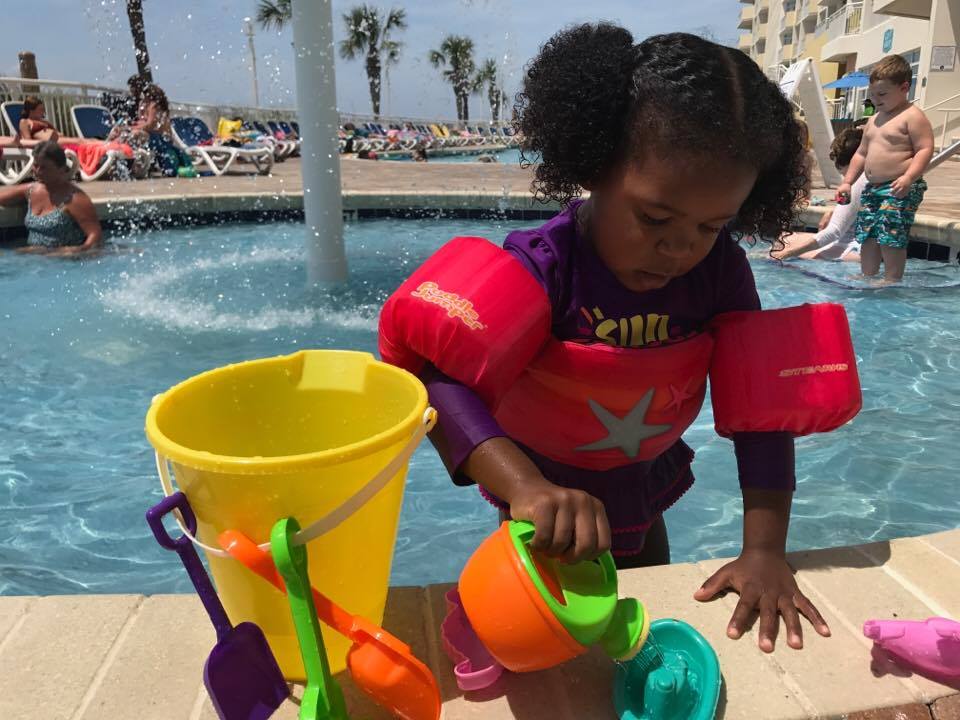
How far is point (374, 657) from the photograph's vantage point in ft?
3.92

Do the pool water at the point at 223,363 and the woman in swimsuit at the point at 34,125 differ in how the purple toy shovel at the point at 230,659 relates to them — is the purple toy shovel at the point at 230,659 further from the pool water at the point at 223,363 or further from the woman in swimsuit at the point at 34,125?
the woman in swimsuit at the point at 34,125

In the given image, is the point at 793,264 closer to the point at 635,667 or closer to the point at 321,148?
the point at 321,148

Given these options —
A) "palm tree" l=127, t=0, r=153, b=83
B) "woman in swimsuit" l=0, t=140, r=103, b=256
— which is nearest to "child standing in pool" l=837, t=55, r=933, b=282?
"woman in swimsuit" l=0, t=140, r=103, b=256

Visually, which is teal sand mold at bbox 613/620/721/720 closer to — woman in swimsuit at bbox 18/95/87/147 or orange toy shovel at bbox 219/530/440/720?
orange toy shovel at bbox 219/530/440/720

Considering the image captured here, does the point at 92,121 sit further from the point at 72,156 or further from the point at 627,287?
the point at 627,287

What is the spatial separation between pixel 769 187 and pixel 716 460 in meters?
2.32

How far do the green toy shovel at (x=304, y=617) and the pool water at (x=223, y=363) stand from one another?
5.94ft

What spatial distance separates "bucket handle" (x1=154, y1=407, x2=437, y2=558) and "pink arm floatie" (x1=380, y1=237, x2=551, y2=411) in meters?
0.23

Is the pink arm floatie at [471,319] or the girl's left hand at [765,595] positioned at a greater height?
the pink arm floatie at [471,319]

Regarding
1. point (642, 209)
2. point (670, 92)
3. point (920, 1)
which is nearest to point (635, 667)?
point (642, 209)

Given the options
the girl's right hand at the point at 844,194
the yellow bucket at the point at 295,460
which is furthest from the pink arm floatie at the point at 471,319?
the girl's right hand at the point at 844,194

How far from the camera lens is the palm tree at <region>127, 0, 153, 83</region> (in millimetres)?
20766

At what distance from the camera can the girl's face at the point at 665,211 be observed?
1.48m

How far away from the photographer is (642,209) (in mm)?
1531
